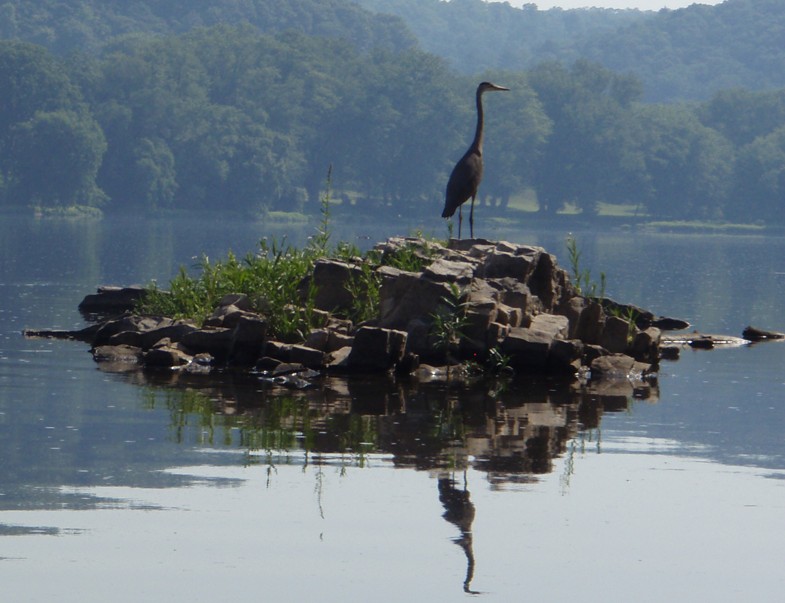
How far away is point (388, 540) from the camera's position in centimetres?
955

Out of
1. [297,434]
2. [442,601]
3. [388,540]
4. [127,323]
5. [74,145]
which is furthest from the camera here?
[74,145]

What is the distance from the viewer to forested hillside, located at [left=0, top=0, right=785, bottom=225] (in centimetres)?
12156

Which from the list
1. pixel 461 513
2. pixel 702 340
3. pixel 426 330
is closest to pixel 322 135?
pixel 702 340

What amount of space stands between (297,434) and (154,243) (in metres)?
56.6

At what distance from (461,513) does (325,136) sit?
429 feet

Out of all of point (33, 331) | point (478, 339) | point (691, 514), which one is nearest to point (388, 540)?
point (691, 514)

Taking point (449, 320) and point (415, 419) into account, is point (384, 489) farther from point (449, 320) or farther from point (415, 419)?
point (449, 320)

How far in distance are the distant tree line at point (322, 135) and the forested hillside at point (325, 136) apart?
155mm

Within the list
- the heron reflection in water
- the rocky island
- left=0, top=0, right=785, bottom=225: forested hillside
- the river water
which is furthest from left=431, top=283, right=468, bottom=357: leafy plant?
left=0, top=0, right=785, bottom=225: forested hillside

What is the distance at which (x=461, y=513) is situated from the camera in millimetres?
10266

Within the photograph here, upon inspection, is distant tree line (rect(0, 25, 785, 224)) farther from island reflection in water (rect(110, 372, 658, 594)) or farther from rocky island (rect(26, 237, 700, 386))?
island reflection in water (rect(110, 372, 658, 594))

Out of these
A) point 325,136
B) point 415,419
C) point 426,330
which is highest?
point 325,136

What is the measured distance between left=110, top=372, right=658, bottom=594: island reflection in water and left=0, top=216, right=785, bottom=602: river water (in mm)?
42

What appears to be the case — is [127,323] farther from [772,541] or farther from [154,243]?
[154,243]
